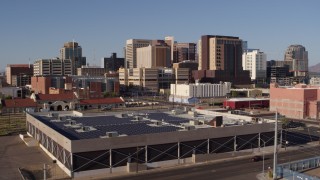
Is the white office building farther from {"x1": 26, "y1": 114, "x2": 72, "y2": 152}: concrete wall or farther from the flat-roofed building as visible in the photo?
{"x1": 26, "y1": 114, "x2": 72, "y2": 152}: concrete wall

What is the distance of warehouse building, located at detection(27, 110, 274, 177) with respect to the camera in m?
35.1

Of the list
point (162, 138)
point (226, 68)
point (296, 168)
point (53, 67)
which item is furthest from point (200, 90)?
point (296, 168)

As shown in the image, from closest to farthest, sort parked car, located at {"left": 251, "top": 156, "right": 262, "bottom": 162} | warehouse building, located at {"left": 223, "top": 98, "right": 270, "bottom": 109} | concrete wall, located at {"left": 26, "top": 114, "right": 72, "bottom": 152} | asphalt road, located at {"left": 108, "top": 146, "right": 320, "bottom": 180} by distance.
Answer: asphalt road, located at {"left": 108, "top": 146, "right": 320, "bottom": 180}
concrete wall, located at {"left": 26, "top": 114, "right": 72, "bottom": 152}
parked car, located at {"left": 251, "top": 156, "right": 262, "bottom": 162}
warehouse building, located at {"left": 223, "top": 98, "right": 270, "bottom": 109}

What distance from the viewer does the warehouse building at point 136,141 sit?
35094 mm

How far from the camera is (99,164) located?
35.3 metres

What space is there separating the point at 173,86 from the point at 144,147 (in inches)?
3913

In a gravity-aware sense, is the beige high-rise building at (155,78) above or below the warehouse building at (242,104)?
above

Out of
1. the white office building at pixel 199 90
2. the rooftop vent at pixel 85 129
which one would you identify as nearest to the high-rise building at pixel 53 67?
the white office building at pixel 199 90

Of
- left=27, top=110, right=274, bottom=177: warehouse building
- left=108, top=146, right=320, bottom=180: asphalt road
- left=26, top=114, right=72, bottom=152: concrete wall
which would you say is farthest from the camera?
left=27, top=110, right=274, bottom=177: warehouse building

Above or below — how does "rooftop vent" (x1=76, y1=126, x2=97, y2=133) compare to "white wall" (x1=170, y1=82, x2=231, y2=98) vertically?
below

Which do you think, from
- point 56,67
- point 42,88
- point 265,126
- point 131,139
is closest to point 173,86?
point 42,88

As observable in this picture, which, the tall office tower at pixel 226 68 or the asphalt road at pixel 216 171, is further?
the tall office tower at pixel 226 68

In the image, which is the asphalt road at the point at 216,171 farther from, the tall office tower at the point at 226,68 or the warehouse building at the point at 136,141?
the tall office tower at the point at 226,68

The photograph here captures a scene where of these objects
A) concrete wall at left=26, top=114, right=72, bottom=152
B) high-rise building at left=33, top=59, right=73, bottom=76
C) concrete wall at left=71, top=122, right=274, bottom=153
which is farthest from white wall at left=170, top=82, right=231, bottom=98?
concrete wall at left=71, top=122, right=274, bottom=153
